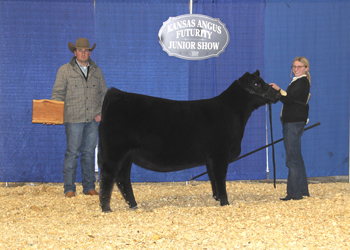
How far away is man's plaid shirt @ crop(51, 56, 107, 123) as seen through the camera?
540cm

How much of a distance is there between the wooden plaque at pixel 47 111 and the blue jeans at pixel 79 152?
0.31 metres

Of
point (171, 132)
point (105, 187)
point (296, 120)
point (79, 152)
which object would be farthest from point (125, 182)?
point (296, 120)

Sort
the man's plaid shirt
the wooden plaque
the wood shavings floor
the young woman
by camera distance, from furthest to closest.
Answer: the man's plaid shirt < the wooden plaque < the young woman < the wood shavings floor

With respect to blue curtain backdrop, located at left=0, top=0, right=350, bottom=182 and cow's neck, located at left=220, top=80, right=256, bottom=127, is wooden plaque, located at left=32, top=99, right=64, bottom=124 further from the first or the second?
cow's neck, located at left=220, top=80, right=256, bottom=127

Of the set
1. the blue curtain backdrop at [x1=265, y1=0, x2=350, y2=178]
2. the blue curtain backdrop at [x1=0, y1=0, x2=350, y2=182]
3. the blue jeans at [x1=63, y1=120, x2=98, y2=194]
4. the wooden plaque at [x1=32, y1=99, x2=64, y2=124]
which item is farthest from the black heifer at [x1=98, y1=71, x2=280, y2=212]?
the blue curtain backdrop at [x1=265, y1=0, x2=350, y2=178]

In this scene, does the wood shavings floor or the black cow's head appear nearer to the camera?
the wood shavings floor

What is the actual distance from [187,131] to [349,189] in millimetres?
3239

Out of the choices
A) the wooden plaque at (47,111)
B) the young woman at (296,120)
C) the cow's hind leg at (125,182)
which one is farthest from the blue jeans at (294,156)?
the wooden plaque at (47,111)

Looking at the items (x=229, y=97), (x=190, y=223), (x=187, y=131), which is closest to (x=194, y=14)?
(x=229, y=97)

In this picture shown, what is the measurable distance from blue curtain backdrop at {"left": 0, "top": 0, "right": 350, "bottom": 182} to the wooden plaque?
1.19 meters

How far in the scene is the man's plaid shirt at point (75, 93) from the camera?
17.7 feet

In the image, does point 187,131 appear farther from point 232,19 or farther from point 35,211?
point 232,19

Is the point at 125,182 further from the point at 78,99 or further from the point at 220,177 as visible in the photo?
the point at 78,99

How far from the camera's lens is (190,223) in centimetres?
374
